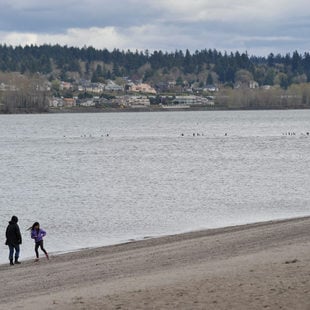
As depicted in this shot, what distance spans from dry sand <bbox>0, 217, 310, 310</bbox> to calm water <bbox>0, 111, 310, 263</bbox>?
4.66 metres

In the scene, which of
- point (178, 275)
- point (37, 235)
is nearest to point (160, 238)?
point (37, 235)

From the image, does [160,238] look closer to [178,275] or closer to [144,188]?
[178,275]

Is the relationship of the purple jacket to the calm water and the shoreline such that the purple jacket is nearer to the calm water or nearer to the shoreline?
the shoreline

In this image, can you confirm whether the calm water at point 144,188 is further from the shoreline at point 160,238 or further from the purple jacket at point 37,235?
the purple jacket at point 37,235

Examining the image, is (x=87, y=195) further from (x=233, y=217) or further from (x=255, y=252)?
(x=255, y=252)

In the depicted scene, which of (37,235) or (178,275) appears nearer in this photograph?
(178,275)

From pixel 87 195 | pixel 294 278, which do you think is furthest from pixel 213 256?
pixel 87 195

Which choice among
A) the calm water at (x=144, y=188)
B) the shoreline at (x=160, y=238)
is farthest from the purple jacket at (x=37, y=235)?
the calm water at (x=144, y=188)

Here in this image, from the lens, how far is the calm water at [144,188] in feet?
123

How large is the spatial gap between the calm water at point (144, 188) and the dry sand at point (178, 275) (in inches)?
183

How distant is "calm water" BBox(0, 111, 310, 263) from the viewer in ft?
123

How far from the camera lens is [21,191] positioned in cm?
5578

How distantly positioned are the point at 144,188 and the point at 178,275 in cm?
3705

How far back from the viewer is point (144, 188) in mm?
56188
